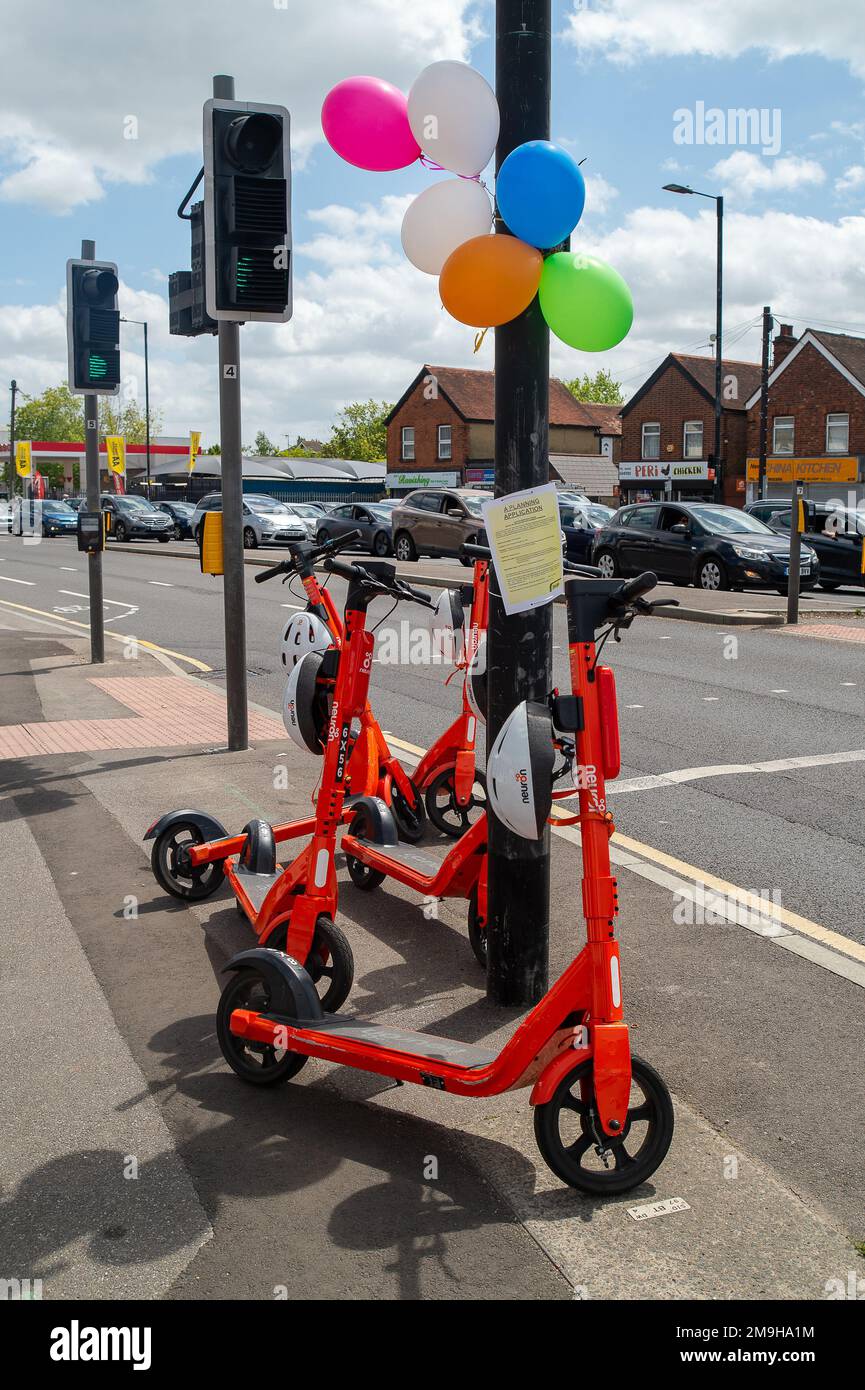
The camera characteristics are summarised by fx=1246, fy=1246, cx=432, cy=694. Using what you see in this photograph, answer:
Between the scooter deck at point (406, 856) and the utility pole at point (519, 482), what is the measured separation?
2.66 feet

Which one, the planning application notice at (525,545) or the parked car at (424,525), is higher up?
the parked car at (424,525)

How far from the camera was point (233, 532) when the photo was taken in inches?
326

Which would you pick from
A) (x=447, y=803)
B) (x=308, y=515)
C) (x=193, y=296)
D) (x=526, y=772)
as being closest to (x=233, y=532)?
(x=193, y=296)

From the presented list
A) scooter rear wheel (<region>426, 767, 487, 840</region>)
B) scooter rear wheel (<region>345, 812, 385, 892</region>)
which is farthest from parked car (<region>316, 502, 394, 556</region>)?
scooter rear wheel (<region>345, 812, 385, 892</region>)

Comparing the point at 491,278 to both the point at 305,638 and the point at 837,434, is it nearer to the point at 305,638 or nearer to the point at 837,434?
the point at 305,638

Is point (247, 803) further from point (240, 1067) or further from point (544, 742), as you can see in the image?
point (544, 742)

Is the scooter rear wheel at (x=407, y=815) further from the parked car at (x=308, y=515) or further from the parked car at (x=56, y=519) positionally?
the parked car at (x=56, y=519)

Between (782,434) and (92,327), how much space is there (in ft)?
133

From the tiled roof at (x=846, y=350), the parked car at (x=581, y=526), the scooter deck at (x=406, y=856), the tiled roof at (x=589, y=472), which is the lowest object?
the scooter deck at (x=406, y=856)

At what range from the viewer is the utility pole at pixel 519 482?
4.00 metres

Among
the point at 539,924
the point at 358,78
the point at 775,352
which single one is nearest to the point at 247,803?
the point at 539,924

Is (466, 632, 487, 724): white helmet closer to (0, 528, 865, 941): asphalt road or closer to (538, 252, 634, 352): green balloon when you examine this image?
(0, 528, 865, 941): asphalt road

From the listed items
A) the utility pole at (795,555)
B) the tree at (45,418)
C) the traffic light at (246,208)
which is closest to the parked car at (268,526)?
the utility pole at (795,555)

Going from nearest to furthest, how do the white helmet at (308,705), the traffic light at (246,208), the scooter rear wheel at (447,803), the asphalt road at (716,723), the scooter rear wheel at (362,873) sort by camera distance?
the white helmet at (308,705) < the scooter rear wheel at (362,873) < the asphalt road at (716,723) < the scooter rear wheel at (447,803) < the traffic light at (246,208)
